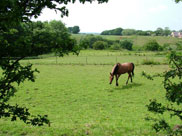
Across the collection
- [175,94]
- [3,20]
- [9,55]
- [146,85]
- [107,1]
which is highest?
[107,1]

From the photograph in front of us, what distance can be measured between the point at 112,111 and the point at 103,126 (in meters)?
2.29

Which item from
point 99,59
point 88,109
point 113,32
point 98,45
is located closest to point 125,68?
point 88,109

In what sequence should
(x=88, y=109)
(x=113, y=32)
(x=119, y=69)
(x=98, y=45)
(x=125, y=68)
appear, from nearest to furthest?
(x=88, y=109)
(x=119, y=69)
(x=125, y=68)
(x=98, y=45)
(x=113, y=32)

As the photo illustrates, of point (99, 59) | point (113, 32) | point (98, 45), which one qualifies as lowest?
point (99, 59)

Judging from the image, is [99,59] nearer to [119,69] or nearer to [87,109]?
[119,69]

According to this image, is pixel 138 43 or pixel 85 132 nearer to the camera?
pixel 85 132

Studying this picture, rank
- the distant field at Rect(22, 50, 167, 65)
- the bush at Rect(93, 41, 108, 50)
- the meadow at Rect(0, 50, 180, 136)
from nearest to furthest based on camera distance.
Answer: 1. the meadow at Rect(0, 50, 180, 136)
2. the distant field at Rect(22, 50, 167, 65)
3. the bush at Rect(93, 41, 108, 50)

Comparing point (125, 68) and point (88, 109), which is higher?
point (125, 68)

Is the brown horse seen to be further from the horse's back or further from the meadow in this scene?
the meadow

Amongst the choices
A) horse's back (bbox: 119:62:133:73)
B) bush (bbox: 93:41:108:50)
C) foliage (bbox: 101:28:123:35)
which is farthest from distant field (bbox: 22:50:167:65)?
foliage (bbox: 101:28:123:35)

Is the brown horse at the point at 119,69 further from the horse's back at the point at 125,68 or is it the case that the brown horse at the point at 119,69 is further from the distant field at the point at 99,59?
the distant field at the point at 99,59

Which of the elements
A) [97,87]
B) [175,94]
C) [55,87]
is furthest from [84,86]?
[175,94]

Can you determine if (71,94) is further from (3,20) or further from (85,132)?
(3,20)

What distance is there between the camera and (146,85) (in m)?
12.8
